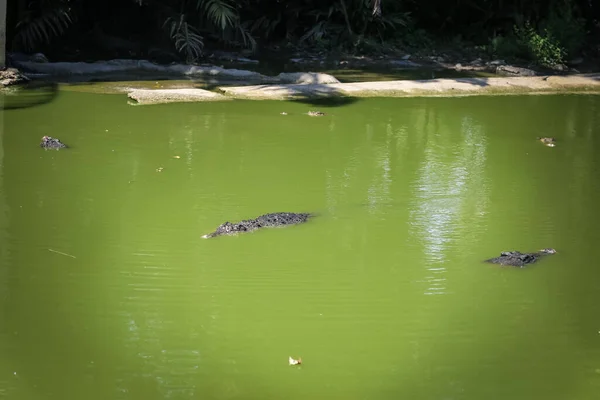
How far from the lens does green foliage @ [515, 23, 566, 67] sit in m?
13.2

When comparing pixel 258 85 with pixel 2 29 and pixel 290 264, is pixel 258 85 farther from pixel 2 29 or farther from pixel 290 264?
pixel 290 264

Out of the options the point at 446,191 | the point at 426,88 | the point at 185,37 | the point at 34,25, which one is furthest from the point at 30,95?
the point at 446,191

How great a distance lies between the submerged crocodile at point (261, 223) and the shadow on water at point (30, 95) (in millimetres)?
4042

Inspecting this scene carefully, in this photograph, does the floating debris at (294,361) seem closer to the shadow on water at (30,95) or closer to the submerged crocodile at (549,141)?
the submerged crocodile at (549,141)

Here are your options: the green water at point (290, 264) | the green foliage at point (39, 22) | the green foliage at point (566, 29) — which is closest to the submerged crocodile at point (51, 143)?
the green water at point (290, 264)

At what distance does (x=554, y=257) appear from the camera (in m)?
5.33

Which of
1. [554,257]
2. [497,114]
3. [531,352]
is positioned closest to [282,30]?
[497,114]

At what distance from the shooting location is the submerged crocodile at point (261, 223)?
5.44 m

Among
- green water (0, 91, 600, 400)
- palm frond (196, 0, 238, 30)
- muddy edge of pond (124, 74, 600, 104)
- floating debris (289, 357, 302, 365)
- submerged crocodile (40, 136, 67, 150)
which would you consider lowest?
floating debris (289, 357, 302, 365)

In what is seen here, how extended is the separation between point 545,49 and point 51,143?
8704 mm

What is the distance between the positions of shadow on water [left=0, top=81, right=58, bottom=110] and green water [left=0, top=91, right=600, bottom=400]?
0.36 meters

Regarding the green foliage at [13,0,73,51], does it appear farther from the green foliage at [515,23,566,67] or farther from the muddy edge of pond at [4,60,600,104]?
the green foliage at [515,23,566,67]

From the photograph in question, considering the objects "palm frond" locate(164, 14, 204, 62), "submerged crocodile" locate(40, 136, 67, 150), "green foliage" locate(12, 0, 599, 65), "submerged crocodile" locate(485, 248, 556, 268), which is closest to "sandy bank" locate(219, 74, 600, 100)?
"green foliage" locate(12, 0, 599, 65)

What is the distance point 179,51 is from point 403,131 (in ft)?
16.4
